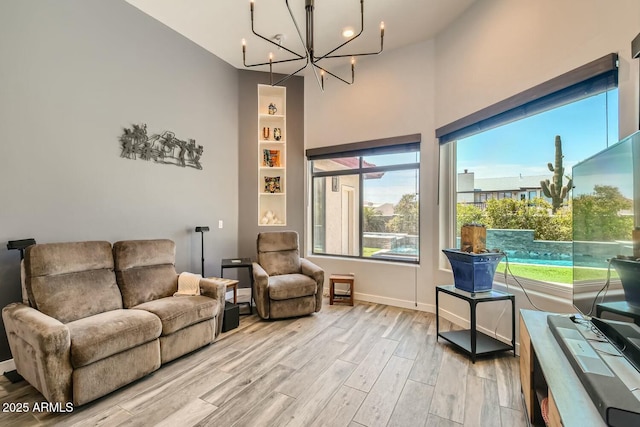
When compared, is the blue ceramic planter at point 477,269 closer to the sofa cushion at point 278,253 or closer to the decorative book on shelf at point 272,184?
the sofa cushion at point 278,253

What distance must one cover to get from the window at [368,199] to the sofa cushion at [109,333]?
286 cm

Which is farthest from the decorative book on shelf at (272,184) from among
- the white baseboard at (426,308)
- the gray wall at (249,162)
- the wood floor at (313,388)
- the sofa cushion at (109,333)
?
the sofa cushion at (109,333)

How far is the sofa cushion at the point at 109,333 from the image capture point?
5.91 ft

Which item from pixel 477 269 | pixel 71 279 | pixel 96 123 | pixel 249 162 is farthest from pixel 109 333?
pixel 249 162

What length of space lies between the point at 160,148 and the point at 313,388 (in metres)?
3.07

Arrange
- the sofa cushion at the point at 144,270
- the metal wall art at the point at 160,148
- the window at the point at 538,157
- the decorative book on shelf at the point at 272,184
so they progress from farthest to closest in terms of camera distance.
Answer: the decorative book on shelf at the point at 272,184 → the metal wall art at the point at 160,148 → the sofa cushion at the point at 144,270 → the window at the point at 538,157

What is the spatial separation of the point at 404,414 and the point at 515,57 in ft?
10.2

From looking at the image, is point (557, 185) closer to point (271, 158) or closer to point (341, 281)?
point (341, 281)

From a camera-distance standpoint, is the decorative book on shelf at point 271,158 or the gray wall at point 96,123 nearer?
the gray wall at point 96,123

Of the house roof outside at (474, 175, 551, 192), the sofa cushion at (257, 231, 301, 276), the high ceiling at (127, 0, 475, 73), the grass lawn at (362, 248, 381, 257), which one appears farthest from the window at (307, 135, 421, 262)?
the high ceiling at (127, 0, 475, 73)

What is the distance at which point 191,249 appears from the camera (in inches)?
147

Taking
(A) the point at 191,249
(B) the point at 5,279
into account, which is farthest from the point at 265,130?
(B) the point at 5,279

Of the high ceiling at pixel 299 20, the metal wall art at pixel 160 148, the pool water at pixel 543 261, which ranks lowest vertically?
the pool water at pixel 543 261

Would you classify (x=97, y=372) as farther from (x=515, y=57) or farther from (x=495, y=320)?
(x=515, y=57)
